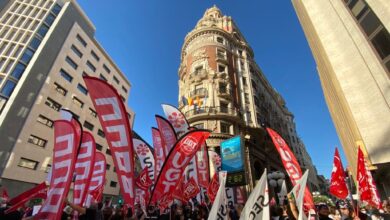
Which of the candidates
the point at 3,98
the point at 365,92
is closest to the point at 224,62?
the point at 365,92

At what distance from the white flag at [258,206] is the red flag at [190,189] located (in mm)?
5928

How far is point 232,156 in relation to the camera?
20.0 metres

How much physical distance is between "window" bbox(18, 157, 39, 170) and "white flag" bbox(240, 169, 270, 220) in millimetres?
29339

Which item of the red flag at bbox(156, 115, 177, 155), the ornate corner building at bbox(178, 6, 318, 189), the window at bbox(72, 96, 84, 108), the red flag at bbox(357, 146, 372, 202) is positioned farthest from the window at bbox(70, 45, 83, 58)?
the red flag at bbox(357, 146, 372, 202)

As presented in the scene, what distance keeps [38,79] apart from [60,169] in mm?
30419

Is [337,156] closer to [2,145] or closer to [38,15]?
[2,145]

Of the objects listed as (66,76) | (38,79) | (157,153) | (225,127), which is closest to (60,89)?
(66,76)

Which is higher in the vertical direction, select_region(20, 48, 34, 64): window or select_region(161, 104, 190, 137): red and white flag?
select_region(20, 48, 34, 64): window

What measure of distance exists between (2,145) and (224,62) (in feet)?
97.2

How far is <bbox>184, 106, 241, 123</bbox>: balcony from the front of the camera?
27062mm

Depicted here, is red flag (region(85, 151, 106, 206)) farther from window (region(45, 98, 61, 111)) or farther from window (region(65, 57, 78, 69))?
window (region(65, 57, 78, 69))

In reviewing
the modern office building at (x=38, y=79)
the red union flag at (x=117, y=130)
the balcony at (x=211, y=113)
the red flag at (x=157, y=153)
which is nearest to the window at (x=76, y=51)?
the modern office building at (x=38, y=79)

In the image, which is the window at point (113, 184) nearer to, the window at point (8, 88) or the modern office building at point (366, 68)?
the window at point (8, 88)

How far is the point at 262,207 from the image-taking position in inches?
183
